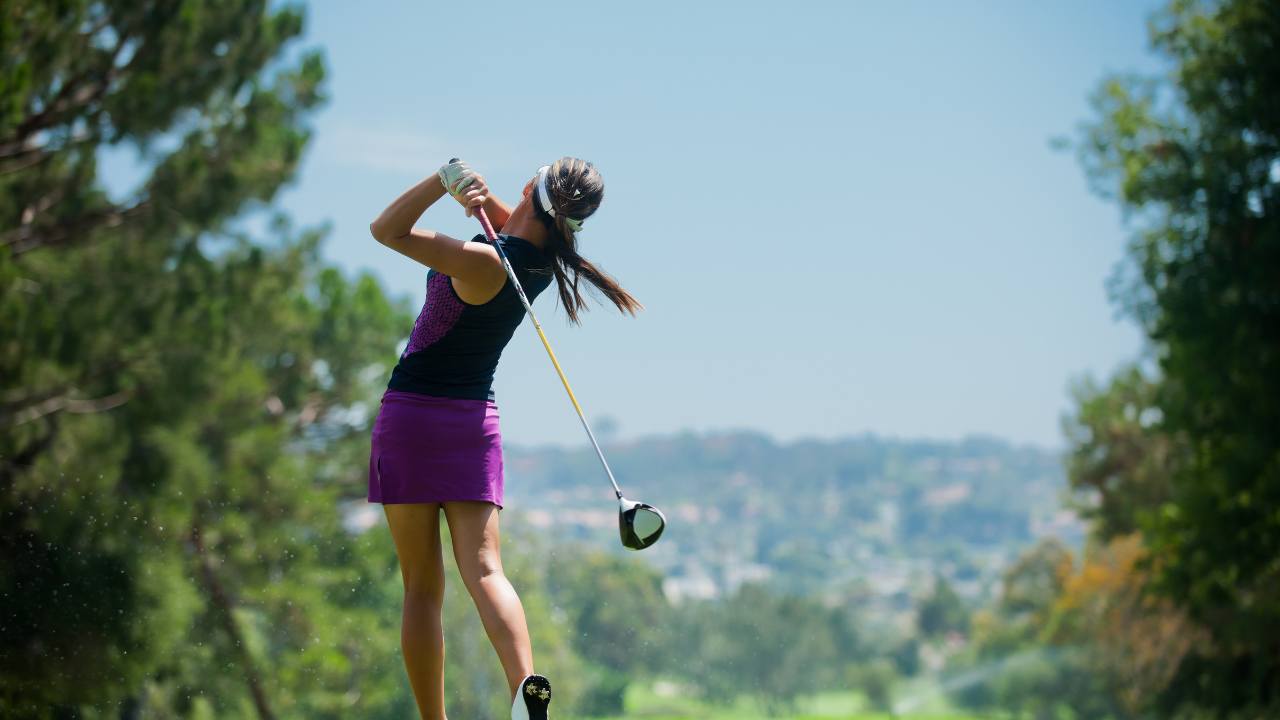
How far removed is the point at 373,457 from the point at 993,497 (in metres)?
203

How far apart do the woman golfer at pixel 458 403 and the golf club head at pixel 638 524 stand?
327 millimetres

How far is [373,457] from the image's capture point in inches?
137

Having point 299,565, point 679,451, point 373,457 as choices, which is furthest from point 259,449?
point 679,451

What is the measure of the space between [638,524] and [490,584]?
1.33ft

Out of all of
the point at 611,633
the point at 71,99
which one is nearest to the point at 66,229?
the point at 71,99

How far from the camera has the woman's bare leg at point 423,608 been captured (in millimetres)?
3525

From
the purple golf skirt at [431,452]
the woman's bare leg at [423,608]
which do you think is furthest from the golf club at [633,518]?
the woman's bare leg at [423,608]

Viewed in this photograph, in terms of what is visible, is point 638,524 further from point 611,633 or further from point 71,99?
point 71,99

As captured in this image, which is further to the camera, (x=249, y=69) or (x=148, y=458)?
(x=148, y=458)

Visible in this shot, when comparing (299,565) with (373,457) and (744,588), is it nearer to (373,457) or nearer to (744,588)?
(744,588)

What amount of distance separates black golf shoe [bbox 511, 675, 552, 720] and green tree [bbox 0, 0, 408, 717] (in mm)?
4175

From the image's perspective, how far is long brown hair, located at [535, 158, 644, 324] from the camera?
137 inches

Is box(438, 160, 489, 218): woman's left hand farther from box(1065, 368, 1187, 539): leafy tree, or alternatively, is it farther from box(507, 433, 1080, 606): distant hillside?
box(507, 433, 1080, 606): distant hillside

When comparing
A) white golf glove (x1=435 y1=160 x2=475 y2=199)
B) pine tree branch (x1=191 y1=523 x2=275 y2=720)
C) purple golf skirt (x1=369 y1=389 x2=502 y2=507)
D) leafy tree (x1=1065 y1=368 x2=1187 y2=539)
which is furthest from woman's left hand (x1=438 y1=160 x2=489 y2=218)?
leafy tree (x1=1065 y1=368 x2=1187 y2=539)
